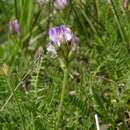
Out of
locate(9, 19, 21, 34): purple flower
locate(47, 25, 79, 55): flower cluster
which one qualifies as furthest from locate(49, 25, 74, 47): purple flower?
locate(9, 19, 21, 34): purple flower

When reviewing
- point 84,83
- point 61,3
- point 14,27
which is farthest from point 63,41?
point 14,27

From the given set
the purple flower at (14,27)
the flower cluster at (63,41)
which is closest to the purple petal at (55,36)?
the flower cluster at (63,41)

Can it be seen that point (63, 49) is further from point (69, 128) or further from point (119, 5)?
point (119, 5)

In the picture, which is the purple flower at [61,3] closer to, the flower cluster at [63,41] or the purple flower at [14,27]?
the purple flower at [14,27]

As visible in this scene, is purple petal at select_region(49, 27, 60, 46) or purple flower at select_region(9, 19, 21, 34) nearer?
purple petal at select_region(49, 27, 60, 46)

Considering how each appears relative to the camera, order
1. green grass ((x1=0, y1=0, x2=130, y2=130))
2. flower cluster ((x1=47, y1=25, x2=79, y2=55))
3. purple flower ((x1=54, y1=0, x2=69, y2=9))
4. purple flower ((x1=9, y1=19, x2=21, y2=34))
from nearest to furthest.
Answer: flower cluster ((x1=47, y1=25, x2=79, y2=55))
green grass ((x1=0, y1=0, x2=130, y2=130))
purple flower ((x1=54, y1=0, x2=69, y2=9))
purple flower ((x1=9, y1=19, x2=21, y2=34))

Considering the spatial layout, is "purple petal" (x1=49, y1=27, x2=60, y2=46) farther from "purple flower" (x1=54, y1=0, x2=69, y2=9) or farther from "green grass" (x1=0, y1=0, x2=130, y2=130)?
"purple flower" (x1=54, y1=0, x2=69, y2=9)

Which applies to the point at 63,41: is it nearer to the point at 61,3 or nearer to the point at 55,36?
the point at 55,36

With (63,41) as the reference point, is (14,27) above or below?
above
